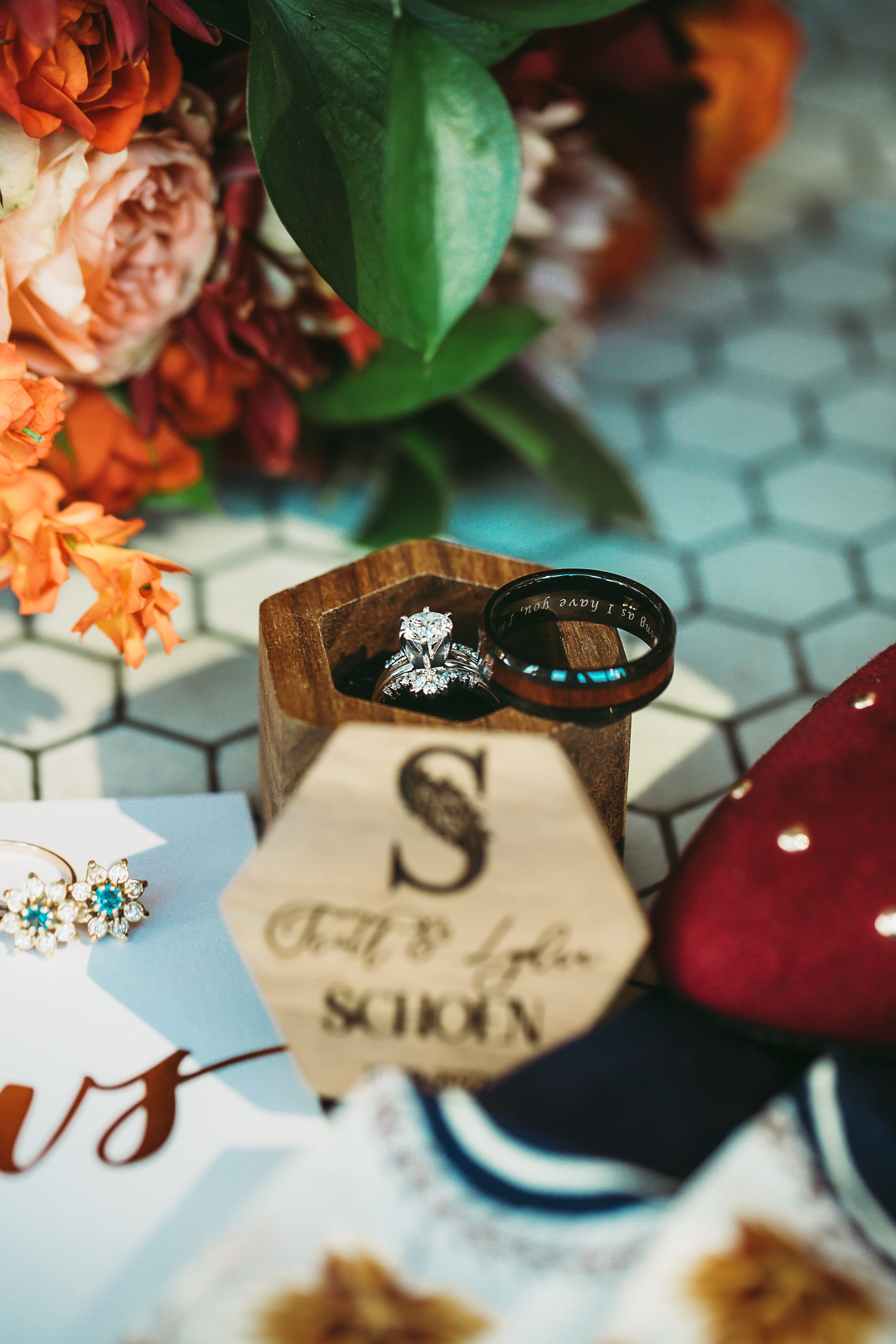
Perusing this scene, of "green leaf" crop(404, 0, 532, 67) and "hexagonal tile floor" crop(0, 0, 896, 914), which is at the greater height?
"green leaf" crop(404, 0, 532, 67)

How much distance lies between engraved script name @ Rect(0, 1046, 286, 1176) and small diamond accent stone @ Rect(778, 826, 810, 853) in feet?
0.62

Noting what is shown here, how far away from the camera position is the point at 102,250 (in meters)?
0.51

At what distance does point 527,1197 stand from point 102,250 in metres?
0.42

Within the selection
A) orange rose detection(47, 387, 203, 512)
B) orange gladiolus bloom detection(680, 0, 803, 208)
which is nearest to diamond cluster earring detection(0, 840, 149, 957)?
orange rose detection(47, 387, 203, 512)

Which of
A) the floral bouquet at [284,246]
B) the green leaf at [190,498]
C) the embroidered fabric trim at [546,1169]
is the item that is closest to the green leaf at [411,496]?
the floral bouquet at [284,246]

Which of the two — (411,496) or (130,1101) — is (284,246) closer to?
(411,496)

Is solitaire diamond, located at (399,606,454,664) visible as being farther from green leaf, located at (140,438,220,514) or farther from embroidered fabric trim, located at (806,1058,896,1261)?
green leaf, located at (140,438,220,514)

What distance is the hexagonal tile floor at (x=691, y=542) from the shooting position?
583 mm

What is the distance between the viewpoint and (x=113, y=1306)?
1.10ft

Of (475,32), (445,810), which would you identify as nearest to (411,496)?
(475,32)

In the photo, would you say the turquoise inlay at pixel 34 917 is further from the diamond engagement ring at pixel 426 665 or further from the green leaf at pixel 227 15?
the green leaf at pixel 227 15

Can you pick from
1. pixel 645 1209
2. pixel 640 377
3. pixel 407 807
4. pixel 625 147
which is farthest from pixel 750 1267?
pixel 625 147

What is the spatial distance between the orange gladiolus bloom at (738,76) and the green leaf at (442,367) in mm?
376

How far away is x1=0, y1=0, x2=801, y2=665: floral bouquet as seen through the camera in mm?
419
